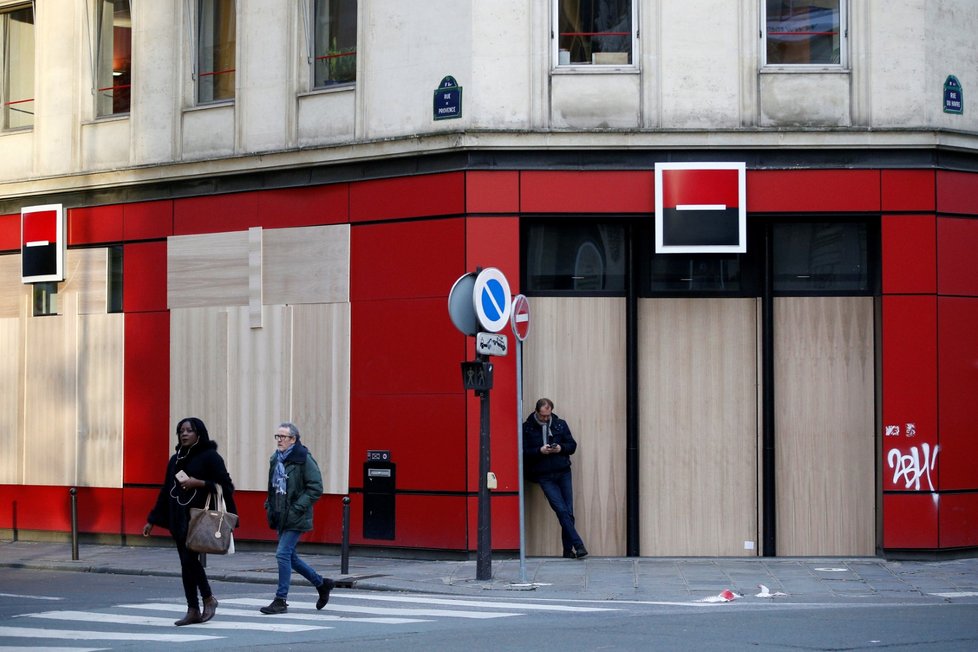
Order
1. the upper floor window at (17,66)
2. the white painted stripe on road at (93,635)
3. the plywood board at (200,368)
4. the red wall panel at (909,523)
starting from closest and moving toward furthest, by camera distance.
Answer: the white painted stripe on road at (93,635) < the red wall panel at (909,523) < the plywood board at (200,368) < the upper floor window at (17,66)

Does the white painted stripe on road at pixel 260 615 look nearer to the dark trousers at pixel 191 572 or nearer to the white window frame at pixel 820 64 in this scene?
the dark trousers at pixel 191 572

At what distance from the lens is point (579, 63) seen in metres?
18.6

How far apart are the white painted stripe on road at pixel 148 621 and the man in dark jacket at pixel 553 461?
583 cm

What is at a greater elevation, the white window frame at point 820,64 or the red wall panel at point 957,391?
the white window frame at point 820,64

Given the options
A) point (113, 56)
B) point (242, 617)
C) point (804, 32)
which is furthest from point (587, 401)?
point (113, 56)

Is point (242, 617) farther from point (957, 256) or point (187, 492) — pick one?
point (957, 256)

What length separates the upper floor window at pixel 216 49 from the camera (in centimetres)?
2130

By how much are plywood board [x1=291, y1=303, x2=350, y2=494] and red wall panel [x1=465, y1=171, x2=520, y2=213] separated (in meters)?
2.43

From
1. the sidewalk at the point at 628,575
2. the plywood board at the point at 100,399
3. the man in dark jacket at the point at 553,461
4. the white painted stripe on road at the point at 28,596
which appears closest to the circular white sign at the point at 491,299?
the man in dark jacket at the point at 553,461

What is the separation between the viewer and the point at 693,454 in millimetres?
18562

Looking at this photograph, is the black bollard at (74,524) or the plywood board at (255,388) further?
the plywood board at (255,388)

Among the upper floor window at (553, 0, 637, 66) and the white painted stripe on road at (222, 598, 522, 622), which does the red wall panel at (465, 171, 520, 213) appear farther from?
the white painted stripe on road at (222, 598, 522, 622)

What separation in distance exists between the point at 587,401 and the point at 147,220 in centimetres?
744

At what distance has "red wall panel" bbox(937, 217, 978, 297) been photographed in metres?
18.1
